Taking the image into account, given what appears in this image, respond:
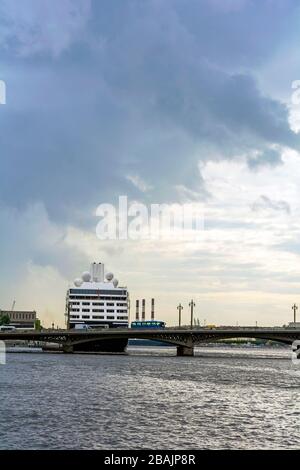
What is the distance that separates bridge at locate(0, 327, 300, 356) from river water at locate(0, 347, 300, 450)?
5463 centimetres

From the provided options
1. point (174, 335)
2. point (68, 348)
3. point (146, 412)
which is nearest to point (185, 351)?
point (174, 335)

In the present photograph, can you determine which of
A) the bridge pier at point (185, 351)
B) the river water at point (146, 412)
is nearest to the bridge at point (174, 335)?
the bridge pier at point (185, 351)

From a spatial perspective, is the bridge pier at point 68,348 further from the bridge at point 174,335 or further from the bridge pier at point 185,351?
the bridge pier at point 185,351

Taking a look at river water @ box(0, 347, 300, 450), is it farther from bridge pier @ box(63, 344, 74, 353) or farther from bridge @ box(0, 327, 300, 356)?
bridge pier @ box(63, 344, 74, 353)

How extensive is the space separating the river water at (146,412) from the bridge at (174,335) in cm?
5463

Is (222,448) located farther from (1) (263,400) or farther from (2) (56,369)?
(2) (56,369)

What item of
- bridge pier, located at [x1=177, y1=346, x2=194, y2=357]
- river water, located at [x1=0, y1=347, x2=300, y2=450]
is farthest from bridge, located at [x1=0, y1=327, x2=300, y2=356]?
river water, located at [x1=0, y1=347, x2=300, y2=450]

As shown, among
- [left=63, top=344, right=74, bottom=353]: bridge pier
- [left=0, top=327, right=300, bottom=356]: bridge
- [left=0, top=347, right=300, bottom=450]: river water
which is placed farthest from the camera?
[left=63, top=344, right=74, bottom=353]: bridge pier

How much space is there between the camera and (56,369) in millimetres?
114688

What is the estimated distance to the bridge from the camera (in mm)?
156125

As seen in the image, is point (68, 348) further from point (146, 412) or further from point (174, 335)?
point (146, 412)

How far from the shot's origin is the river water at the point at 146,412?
156 feet

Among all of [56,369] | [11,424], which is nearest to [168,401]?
[11,424]
